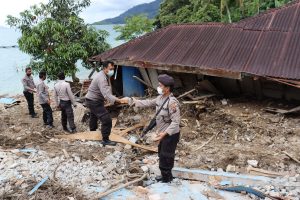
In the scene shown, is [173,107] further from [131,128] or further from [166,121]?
[131,128]

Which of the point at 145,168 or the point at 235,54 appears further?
the point at 235,54

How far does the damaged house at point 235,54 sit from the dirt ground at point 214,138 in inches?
22.9

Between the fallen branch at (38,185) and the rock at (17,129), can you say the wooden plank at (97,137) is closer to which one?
the rock at (17,129)

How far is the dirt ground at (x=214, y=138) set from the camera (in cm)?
672

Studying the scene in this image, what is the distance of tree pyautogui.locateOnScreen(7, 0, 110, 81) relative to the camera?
13383mm

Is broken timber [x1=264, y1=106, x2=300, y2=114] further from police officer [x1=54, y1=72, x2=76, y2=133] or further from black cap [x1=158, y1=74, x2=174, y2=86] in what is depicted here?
police officer [x1=54, y1=72, x2=76, y2=133]

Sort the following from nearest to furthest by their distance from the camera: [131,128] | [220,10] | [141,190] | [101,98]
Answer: [141,190] < [101,98] < [131,128] < [220,10]

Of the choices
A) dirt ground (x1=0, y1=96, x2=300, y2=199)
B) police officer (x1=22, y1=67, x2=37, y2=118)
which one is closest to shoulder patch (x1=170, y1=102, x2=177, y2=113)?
dirt ground (x1=0, y1=96, x2=300, y2=199)

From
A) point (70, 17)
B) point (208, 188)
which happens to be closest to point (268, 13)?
point (208, 188)

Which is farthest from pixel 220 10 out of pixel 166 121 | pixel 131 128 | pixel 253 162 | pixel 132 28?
pixel 166 121

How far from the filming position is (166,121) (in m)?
5.55

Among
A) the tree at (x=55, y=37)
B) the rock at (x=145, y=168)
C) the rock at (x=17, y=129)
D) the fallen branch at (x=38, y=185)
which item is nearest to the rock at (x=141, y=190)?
the rock at (x=145, y=168)

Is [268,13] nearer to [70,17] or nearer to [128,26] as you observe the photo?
[70,17]

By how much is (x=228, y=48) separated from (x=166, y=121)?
4.90m
